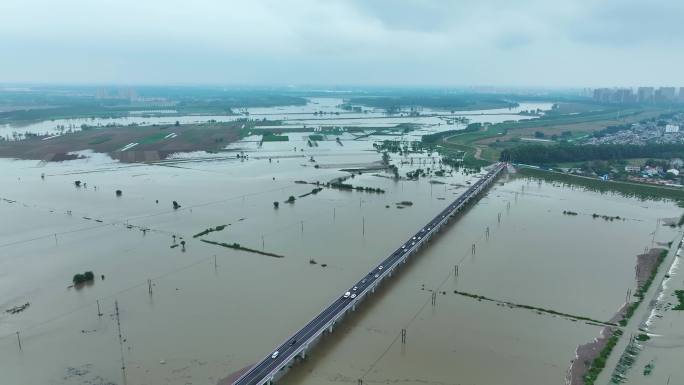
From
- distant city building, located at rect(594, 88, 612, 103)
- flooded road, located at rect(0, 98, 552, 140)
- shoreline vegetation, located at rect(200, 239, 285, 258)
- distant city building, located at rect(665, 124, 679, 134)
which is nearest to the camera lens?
shoreline vegetation, located at rect(200, 239, 285, 258)

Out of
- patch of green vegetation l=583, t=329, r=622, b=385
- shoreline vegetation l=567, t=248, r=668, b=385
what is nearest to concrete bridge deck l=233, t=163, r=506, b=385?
shoreline vegetation l=567, t=248, r=668, b=385

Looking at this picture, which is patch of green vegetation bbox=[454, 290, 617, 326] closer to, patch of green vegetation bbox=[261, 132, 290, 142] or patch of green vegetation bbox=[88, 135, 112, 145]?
patch of green vegetation bbox=[261, 132, 290, 142]

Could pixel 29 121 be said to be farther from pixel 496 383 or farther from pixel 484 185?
pixel 496 383

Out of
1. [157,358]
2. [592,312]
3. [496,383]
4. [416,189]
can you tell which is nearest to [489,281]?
[592,312]

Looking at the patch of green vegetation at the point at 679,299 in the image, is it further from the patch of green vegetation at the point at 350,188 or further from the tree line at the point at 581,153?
the tree line at the point at 581,153

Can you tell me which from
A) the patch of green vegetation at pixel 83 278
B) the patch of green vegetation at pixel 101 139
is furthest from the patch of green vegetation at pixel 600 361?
the patch of green vegetation at pixel 101 139
